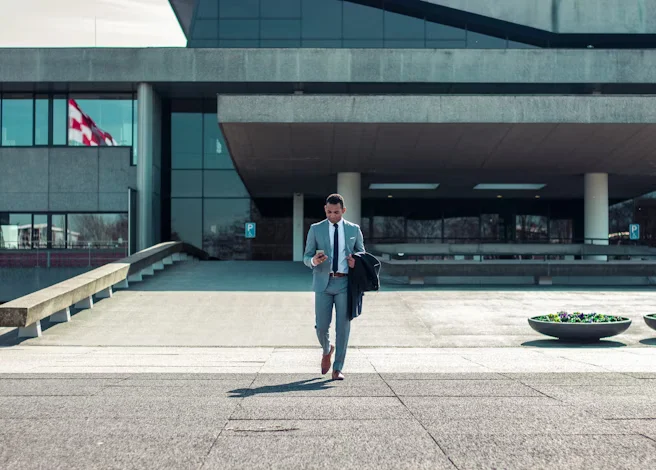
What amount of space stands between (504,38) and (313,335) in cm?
2596

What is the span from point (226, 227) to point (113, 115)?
828 centimetres

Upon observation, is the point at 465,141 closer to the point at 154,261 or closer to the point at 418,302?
the point at 418,302

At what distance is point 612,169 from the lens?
100 feet

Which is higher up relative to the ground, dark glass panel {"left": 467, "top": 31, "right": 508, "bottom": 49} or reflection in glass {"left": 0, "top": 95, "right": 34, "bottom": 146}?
dark glass panel {"left": 467, "top": 31, "right": 508, "bottom": 49}

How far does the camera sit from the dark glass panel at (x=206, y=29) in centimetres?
3497

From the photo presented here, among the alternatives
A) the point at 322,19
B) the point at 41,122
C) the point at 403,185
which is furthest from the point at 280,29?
the point at 41,122

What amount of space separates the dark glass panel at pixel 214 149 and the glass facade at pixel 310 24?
4.79 meters

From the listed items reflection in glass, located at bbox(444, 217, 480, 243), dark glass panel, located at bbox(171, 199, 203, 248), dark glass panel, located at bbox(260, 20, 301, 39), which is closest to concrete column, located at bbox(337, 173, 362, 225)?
dark glass panel, located at bbox(260, 20, 301, 39)

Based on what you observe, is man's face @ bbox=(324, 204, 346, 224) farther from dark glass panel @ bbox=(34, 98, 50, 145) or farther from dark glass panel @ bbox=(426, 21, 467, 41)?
dark glass panel @ bbox=(34, 98, 50, 145)

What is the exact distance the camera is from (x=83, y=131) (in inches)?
1400

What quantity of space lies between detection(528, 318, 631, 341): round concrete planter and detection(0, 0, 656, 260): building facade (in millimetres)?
14236

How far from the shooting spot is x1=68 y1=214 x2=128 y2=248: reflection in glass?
3522cm

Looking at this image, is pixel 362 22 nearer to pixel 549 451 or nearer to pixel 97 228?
pixel 97 228

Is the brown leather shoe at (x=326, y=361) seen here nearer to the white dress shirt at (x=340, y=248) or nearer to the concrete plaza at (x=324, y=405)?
the concrete plaza at (x=324, y=405)
